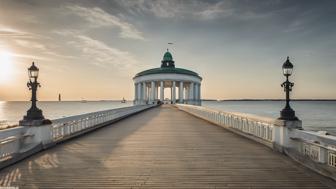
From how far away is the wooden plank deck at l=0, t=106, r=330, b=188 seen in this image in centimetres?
651

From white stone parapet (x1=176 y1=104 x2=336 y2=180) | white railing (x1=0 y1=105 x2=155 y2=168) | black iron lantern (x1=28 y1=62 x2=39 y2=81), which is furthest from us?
black iron lantern (x1=28 y1=62 x2=39 y2=81)

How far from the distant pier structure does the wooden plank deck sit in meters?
74.7

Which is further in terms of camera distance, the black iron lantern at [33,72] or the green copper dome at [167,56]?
the green copper dome at [167,56]

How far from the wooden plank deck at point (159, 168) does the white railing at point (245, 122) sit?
0.84 m

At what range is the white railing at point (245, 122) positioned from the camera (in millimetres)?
11367

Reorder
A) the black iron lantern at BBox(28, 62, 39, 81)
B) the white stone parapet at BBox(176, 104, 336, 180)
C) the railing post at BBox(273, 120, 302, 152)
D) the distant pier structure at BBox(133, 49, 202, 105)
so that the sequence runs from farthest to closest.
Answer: the distant pier structure at BBox(133, 49, 202, 105) → the black iron lantern at BBox(28, 62, 39, 81) → the railing post at BBox(273, 120, 302, 152) → the white stone parapet at BBox(176, 104, 336, 180)

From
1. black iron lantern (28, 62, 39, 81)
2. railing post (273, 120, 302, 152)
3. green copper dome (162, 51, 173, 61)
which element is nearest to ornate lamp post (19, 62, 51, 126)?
black iron lantern (28, 62, 39, 81)

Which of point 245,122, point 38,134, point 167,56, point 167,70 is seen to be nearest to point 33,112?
point 38,134

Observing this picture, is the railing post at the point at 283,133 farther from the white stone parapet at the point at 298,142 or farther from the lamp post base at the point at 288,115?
the lamp post base at the point at 288,115

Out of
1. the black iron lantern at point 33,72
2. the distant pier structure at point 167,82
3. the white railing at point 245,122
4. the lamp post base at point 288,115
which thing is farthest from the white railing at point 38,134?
the distant pier structure at point 167,82

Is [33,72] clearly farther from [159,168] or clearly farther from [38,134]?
[159,168]

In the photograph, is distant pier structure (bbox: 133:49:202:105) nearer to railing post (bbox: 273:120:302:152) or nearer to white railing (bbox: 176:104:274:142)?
white railing (bbox: 176:104:274:142)

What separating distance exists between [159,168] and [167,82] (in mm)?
86280

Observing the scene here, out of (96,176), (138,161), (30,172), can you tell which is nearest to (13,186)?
(30,172)
